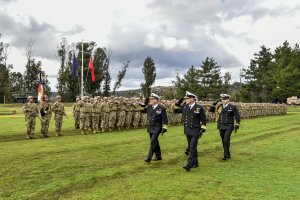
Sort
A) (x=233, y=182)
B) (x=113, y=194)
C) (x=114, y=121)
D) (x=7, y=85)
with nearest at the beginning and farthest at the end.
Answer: (x=113, y=194) < (x=233, y=182) < (x=114, y=121) < (x=7, y=85)

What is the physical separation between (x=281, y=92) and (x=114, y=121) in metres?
64.7

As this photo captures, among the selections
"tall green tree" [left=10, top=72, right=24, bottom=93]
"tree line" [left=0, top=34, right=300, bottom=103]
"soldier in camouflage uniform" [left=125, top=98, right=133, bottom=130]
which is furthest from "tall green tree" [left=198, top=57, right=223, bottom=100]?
"soldier in camouflage uniform" [left=125, top=98, right=133, bottom=130]

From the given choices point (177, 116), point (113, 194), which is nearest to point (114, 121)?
point (177, 116)

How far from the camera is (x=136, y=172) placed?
10125 mm

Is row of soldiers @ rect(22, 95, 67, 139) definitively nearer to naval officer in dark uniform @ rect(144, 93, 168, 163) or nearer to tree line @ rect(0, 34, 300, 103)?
naval officer in dark uniform @ rect(144, 93, 168, 163)

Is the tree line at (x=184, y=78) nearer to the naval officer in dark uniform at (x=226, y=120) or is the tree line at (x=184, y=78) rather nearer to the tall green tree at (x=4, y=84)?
the tall green tree at (x=4, y=84)

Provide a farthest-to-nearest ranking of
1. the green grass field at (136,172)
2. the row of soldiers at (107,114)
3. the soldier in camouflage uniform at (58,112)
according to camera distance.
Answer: the row of soldiers at (107,114), the soldier in camouflage uniform at (58,112), the green grass field at (136,172)

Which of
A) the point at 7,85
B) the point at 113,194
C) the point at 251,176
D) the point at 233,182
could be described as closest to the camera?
the point at 113,194

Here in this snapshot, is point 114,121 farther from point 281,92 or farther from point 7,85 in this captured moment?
point 281,92

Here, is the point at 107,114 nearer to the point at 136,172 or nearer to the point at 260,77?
the point at 136,172

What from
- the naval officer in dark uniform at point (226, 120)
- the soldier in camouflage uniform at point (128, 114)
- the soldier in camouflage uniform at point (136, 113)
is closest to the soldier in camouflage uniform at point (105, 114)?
the soldier in camouflage uniform at point (128, 114)

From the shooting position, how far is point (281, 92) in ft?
263

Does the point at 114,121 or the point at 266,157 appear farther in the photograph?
the point at 114,121

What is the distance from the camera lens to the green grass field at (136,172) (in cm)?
806
